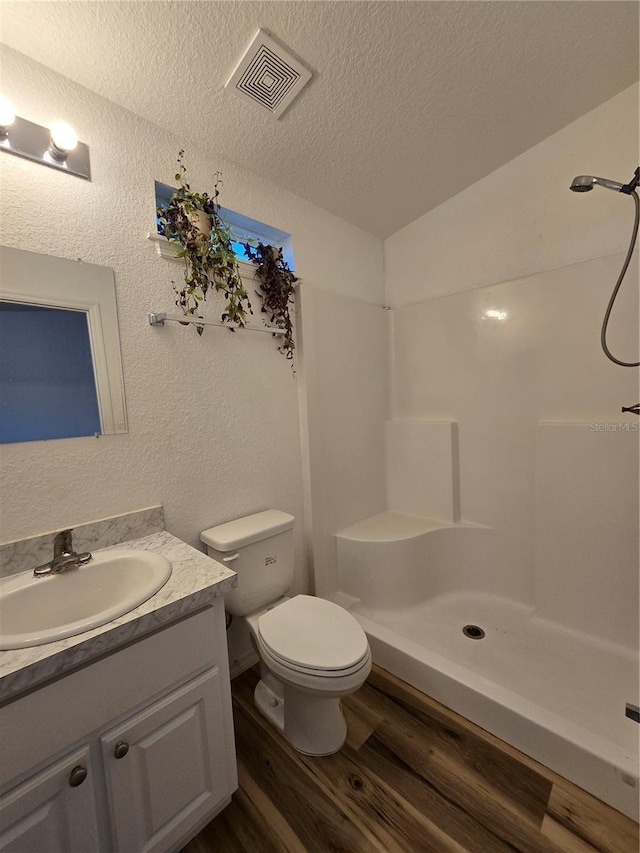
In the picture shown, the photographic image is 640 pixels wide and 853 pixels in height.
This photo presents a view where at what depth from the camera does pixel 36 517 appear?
→ 105 centimetres

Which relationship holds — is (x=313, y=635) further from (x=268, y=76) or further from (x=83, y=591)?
(x=268, y=76)

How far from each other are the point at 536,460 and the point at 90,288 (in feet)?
6.65

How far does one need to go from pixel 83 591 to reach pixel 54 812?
47cm

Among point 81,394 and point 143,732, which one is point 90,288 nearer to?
point 81,394

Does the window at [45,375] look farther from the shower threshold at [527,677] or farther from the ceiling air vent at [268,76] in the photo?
the shower threshold at [527,677]

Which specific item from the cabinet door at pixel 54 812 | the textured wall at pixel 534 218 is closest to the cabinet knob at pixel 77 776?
the cabinet door at pixel 54 812

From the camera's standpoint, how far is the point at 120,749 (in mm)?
798

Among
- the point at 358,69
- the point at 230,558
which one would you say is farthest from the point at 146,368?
the point at 358,69

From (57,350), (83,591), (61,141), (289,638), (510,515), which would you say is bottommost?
(289,638)

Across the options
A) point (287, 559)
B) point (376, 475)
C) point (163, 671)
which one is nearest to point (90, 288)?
point (163, 671)

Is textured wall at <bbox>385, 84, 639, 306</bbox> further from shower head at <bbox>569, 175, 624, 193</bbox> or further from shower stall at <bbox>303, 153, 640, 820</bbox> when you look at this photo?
shower head at <bbox>569, 175, 624, 193</bbox>

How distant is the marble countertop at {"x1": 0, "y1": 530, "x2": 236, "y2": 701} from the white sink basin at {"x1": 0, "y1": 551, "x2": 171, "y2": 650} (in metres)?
0.03

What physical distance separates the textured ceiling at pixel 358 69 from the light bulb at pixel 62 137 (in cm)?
21

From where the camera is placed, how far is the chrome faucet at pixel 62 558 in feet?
3.22
